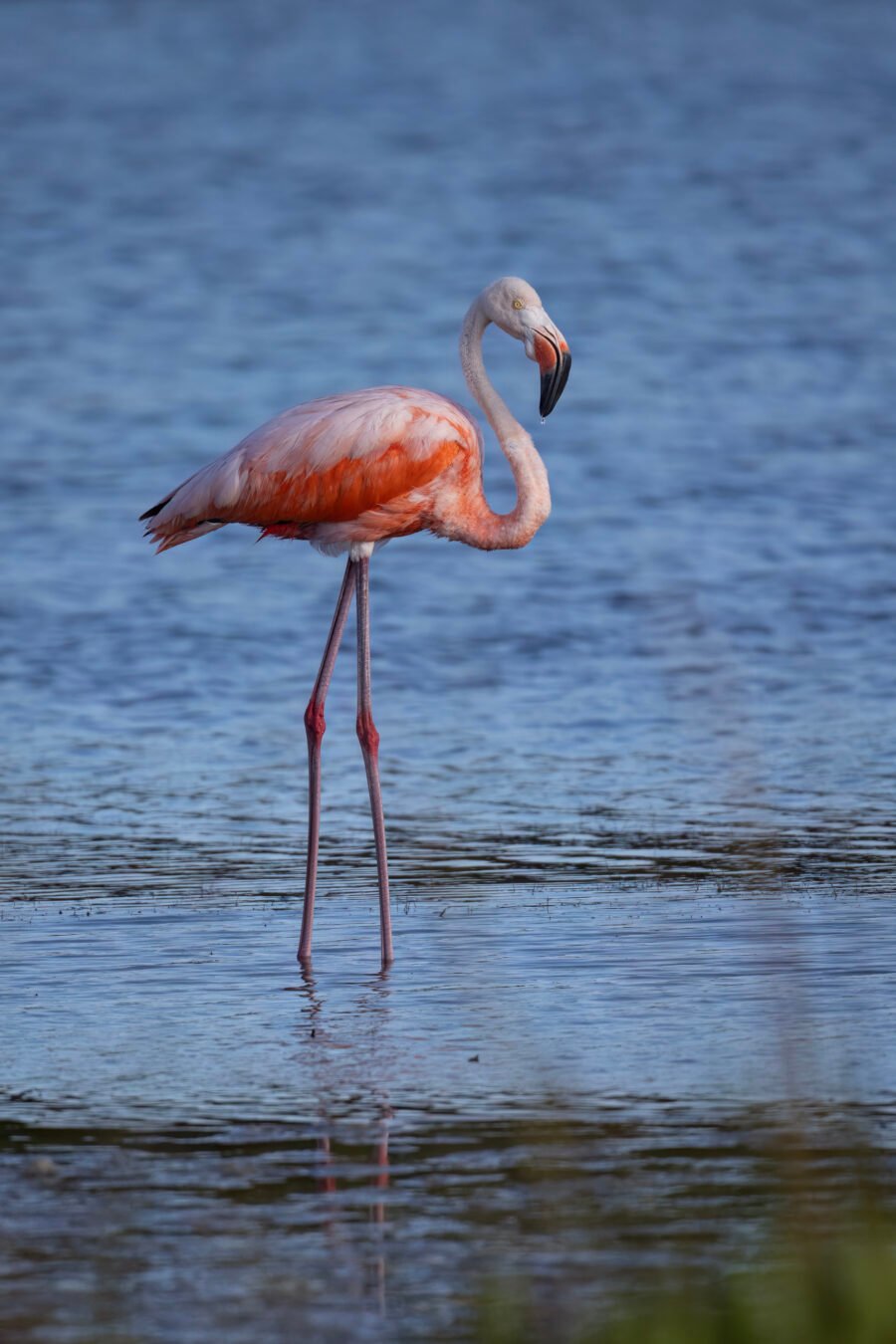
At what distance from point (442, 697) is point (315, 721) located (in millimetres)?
3876

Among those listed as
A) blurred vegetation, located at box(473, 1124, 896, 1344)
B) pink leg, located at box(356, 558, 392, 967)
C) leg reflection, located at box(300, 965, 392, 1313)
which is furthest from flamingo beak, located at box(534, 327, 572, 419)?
blurred vegetation, located at box(473, 1124, 896, 1344)

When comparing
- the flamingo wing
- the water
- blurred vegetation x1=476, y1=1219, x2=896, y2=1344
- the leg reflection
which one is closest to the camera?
blurred vegetation x1=476, y1=1219, x2=896, y2=1344

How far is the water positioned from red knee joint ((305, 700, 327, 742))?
0.53m

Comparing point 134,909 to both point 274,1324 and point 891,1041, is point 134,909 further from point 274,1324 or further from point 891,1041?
point 274,1324

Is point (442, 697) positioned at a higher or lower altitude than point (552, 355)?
lower

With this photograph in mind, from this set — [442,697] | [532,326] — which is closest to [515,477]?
[532,326]

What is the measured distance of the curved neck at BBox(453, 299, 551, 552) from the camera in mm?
8273

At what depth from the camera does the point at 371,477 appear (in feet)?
26.1

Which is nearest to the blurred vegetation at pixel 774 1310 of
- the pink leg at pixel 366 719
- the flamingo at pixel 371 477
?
the pink leg at pixel 366 719

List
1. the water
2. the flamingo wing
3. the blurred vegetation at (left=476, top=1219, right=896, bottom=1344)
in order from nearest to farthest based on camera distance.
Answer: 1. the blurred vegetation at (left=476, top=1219, right=896, bottom=1344)
2. the water
3. the flamingo wing

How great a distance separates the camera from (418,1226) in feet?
14.3

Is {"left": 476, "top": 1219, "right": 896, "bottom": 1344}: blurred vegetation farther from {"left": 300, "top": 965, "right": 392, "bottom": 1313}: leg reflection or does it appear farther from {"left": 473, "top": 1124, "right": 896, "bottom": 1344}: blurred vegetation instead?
{"left": 300, "top": 965, "right": 392, "bottom": 1313}: leg reflection

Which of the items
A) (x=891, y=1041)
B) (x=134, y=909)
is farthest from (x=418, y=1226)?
(x=134, y=909)

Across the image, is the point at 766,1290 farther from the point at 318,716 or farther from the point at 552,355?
the point at 552,355
